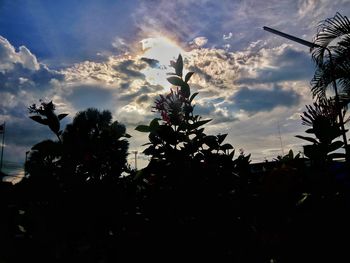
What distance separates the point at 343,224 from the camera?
1.13 meters

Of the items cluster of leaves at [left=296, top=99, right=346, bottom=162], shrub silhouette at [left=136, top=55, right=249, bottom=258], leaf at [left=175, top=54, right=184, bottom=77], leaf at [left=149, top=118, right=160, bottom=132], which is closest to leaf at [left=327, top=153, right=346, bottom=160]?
cluster of leaves at [left=296, top=99, right=346, bottom=162]

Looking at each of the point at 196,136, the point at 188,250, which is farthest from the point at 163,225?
the point at 196,136

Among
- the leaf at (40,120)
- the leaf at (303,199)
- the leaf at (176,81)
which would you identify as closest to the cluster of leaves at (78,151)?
the leaf at (40,120)

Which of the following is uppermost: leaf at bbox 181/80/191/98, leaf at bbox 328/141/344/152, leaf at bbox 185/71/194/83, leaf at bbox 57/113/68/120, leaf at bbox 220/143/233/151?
leaf at bbox 185/71/194/83

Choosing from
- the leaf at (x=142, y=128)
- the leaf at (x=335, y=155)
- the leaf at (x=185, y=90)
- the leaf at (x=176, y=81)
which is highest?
the leaf at (x=176, y=81)

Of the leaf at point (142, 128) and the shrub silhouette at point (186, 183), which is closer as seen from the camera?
the shrub silhouette at point (186, 183)

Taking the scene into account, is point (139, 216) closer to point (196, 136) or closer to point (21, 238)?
point (21, 238)

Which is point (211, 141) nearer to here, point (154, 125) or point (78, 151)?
point (154, 125)

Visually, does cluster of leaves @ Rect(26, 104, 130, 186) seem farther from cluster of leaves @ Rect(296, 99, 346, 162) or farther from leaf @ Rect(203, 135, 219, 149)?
cluster of leaves @ Rect(296, 99, 346, 162)

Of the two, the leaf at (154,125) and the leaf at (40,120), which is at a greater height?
Result: the leaf at (40,120)

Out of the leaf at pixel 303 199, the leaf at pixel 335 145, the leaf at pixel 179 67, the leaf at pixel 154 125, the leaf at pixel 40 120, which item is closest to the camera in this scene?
the leaf at pixel 303 199

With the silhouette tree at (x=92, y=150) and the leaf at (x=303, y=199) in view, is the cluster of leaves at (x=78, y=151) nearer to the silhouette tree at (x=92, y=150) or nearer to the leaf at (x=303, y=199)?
the silhouette tree at (x=92, y=150)

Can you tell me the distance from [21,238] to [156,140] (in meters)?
0.84

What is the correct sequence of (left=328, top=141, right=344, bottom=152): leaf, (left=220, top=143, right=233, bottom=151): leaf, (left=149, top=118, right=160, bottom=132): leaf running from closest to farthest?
1. (left=328, top=141, right=344, bottom=152): leaf
2. (left=149, top=118, right=160, bottom=132): leaf
3. (left=220, top=143, right=233, bottom=151): leaf
